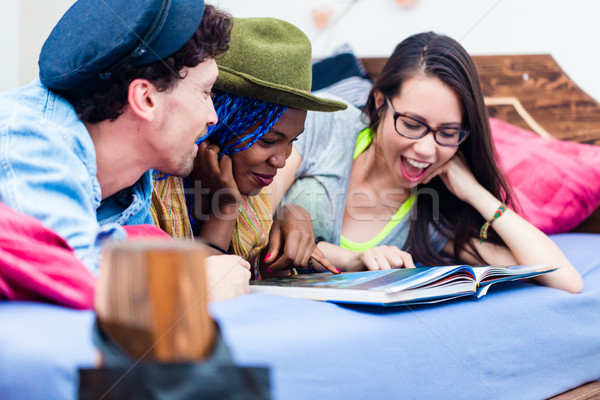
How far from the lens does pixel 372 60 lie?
2242 mm

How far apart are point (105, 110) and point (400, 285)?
524 mm

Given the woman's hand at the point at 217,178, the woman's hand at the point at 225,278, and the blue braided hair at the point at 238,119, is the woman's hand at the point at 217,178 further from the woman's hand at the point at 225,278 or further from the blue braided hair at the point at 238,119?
the woman's hand at the point at 225,278

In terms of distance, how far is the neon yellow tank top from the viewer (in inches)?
59.9

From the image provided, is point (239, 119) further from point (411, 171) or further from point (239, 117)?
point (411, 171)

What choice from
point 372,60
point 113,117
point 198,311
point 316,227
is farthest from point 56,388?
point 372,60

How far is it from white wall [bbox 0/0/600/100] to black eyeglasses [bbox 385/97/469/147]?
34.9 inches

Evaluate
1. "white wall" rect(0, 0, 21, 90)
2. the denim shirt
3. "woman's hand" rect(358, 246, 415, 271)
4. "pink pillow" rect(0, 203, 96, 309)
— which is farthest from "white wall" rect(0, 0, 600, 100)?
"pink pillow" rect(0, 203, 96, 309)

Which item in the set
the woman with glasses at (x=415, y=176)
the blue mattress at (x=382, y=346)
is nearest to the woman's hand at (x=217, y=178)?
the woman with glasses at (x=415, y=176)

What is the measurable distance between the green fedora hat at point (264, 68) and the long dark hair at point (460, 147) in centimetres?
38

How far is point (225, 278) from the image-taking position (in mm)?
793

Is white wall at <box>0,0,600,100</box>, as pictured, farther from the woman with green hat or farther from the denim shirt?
the denim shirt

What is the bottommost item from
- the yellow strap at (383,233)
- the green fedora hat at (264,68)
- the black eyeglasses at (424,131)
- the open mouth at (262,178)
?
the yellow strap at (383,233)

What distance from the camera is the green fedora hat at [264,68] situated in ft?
3.75

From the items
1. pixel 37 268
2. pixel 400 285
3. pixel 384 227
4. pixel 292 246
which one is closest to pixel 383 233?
pixel 384 227
